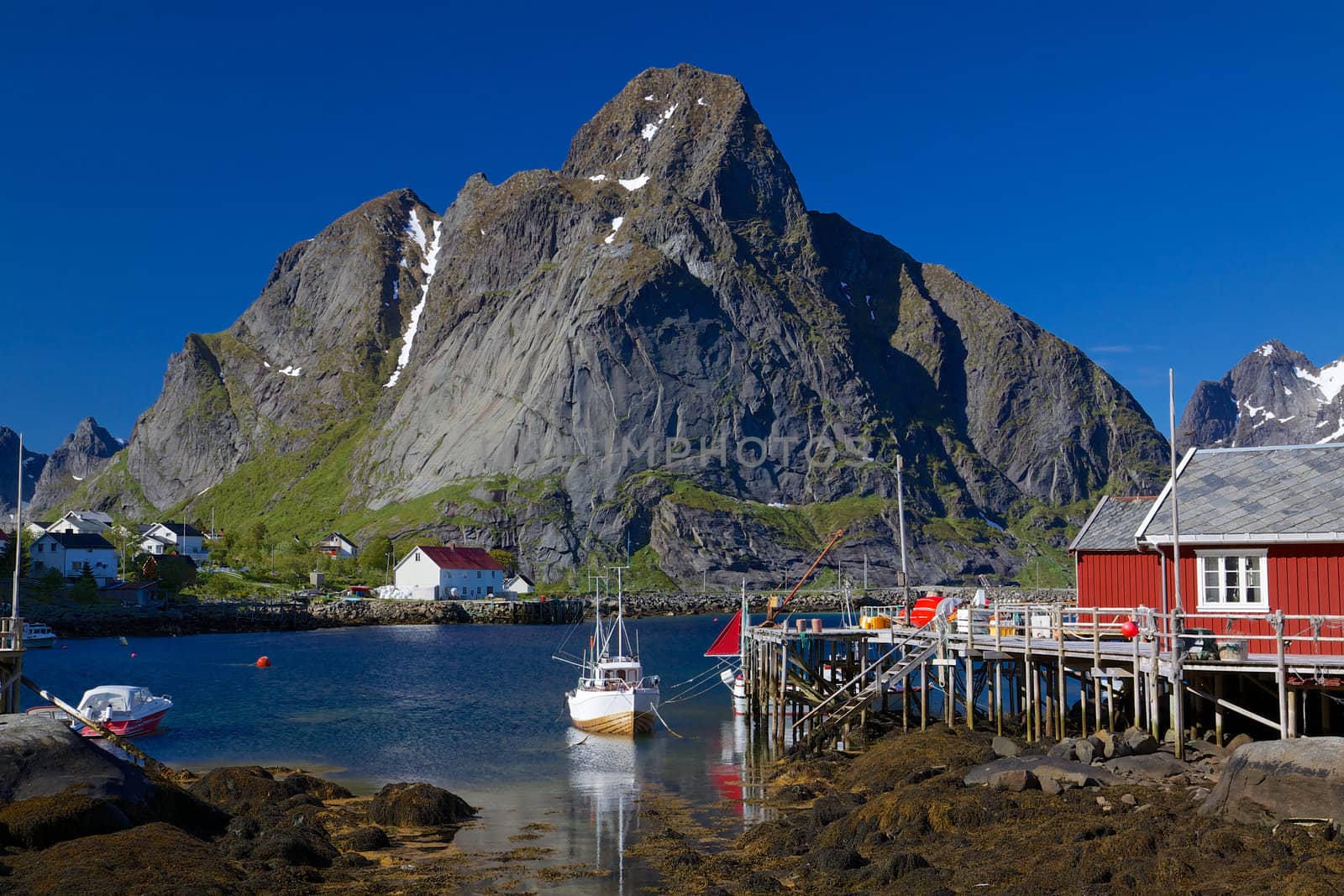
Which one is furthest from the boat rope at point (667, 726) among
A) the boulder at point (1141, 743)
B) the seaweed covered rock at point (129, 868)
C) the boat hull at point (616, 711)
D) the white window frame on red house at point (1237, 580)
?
the seaweed covered rock at point (129, 868)

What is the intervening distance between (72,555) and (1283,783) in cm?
16725

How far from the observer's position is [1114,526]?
41.3 meters

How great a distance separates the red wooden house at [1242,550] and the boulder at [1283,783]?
5.55 metres

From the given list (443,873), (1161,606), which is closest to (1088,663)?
(1161,606)

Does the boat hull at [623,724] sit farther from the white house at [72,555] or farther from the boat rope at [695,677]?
the white house at [72,555]

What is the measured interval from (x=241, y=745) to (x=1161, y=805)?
37449 mm

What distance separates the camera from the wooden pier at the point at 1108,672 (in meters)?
30.7

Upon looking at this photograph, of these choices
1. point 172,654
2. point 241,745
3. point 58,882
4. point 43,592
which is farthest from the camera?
point 43,592

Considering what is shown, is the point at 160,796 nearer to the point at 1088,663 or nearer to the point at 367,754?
the point at 367,754

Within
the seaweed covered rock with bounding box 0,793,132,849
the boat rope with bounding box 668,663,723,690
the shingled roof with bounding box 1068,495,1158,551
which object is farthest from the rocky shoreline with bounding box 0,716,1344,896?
the boat rope with bounding box 668,663,723,690

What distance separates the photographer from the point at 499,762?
153ft

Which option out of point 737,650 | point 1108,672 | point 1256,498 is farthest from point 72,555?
point 1256,498

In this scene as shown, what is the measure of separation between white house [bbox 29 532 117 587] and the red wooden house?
150328 millimetres

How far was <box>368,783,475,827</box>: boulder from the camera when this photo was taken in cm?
3309
